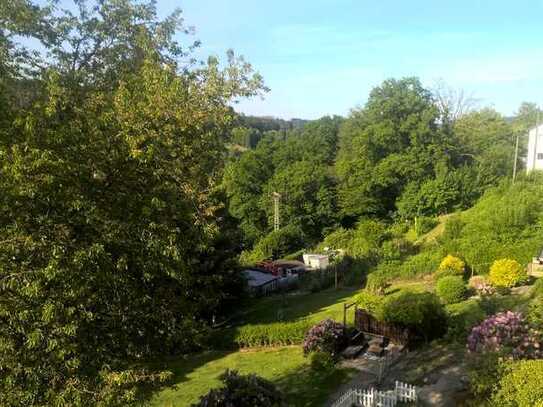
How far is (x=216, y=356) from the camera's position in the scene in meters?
18.1

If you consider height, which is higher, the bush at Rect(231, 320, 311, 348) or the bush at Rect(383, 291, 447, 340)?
the bush at Rect(383, 291, 447, 340)

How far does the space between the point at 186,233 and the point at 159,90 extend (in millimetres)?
2452

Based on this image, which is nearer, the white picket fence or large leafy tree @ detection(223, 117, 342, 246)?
the white picket fence

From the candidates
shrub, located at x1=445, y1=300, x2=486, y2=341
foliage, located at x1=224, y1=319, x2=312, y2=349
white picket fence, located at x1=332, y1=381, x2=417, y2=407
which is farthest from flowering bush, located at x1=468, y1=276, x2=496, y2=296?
white picket fence, located at x1=332, y1=381, x2=417, y2=407

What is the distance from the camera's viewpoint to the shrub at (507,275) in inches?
789

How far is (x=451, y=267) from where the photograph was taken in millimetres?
23250

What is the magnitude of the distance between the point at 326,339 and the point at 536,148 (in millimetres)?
36037

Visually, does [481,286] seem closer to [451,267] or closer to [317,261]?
[451,267]

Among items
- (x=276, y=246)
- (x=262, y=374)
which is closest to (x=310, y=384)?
(x=262, y=374)

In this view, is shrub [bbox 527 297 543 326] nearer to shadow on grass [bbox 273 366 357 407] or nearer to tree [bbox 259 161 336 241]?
shadow on grass [bbox 273 366 357 407]

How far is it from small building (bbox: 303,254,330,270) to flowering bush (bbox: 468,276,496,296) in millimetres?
14336

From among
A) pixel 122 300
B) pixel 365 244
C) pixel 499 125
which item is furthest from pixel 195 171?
pixel 499 125

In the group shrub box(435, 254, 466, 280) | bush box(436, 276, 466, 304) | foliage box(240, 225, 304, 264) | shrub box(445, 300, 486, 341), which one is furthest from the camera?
foliage box(240, 225, 304, 264)

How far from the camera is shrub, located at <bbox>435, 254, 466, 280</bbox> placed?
2291cm
